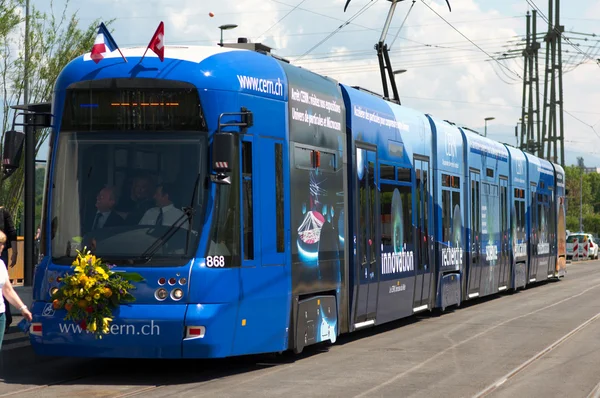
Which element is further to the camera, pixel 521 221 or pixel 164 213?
pixel 521 221

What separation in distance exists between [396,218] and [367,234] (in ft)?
4.94

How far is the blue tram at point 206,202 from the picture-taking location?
1088 cm

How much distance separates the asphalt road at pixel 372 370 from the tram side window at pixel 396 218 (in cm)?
133

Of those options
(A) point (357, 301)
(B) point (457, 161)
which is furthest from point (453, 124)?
(A) point (357, 301)

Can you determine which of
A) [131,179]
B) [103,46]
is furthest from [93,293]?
[103,46]

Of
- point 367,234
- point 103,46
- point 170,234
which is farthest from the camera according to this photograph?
point 367,234

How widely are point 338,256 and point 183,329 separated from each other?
139 inches

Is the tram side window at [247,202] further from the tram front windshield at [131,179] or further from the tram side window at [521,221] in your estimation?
the tram side window at [521,221]

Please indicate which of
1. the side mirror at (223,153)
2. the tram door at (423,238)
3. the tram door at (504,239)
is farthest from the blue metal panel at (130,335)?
the tram door at (504,239)

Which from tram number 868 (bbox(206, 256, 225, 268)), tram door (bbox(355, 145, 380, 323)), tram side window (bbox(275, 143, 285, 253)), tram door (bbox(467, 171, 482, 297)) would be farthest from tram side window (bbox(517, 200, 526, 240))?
tram number 868 (bbox(206, 256, 225, 268))

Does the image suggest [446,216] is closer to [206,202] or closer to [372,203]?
[372,203]

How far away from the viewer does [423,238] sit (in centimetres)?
1783

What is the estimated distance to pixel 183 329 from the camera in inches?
423

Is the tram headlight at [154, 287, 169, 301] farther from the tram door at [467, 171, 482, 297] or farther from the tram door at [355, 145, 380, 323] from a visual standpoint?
the tram door at [467, 171, 482, 297]
